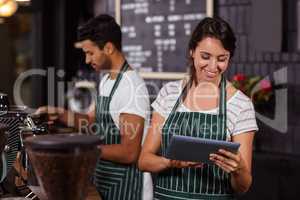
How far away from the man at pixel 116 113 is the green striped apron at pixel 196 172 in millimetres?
239

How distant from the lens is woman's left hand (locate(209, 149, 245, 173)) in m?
1.74

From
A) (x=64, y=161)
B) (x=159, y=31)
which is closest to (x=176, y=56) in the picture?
(x=159, y=31)

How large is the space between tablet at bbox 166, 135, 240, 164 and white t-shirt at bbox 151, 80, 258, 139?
0.73ft

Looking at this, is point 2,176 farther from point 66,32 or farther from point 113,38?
point 66,32

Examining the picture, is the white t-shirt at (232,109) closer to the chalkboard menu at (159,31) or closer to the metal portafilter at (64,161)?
the metal portafilter at (64,161)

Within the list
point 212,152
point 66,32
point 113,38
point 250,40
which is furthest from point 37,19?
point 212,152

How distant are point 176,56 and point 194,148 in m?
2.74

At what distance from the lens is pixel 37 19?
19.1ft

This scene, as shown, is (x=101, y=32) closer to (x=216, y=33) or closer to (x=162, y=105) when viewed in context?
(x=162, y=105)

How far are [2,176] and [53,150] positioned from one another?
24.2 inches

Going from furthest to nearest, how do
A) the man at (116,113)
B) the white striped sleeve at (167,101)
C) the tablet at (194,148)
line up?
1. the man at (116,113)
2. the white striped sleeve at (167,101)
3. the tablet at (194,148)

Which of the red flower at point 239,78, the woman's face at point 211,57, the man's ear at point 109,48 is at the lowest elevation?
the red flower at point 239,78

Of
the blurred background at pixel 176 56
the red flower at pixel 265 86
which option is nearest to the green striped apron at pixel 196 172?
the blurred background at pixel 176 56

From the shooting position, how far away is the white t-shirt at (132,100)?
2287 millimetres
